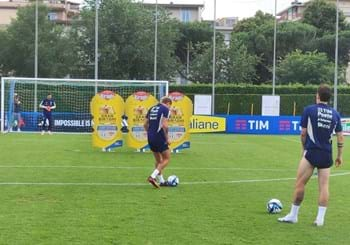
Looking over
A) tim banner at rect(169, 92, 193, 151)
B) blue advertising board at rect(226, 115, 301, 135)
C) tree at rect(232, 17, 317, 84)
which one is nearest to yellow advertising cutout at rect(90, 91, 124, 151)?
tim banner at rect(169, 92, 193, 151)

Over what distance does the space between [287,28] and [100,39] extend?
30.5 metres

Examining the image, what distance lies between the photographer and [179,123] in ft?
70.9

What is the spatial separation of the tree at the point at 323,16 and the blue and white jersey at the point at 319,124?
244ft

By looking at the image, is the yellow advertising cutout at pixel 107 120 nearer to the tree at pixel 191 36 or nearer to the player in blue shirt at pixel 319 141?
the player in blue shirt at pixel 319 141

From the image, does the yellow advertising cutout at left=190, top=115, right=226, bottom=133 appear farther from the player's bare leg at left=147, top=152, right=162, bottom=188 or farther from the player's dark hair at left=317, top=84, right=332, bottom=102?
the player's dark hair at left=317, top=84, right=332, bottom=102

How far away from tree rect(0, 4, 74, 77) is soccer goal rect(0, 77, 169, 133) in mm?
22365

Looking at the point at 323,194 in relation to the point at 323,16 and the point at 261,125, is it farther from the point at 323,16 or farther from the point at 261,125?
the point at 323,16

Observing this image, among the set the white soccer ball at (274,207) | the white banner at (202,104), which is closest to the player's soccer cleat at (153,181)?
the white soccer ball at (274,207)

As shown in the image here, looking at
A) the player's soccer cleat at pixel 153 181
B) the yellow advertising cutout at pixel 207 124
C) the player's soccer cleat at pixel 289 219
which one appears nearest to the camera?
the player's soccer cleat at pixel 289 219

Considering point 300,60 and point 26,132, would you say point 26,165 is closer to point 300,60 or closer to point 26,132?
point 26,132

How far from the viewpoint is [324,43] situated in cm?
7656

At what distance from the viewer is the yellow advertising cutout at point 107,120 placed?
71.2 feet

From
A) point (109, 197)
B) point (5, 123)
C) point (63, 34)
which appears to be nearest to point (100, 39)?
point (63, 34)

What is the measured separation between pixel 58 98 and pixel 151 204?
26.8 m
